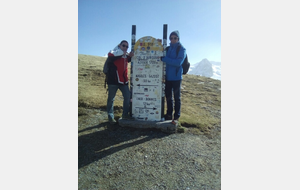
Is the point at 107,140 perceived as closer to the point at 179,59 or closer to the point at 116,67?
the point at 116,67

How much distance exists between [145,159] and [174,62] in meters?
3.11

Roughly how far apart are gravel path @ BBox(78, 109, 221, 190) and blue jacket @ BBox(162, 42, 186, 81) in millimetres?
1970

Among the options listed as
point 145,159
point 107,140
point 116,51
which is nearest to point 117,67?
point 116,51

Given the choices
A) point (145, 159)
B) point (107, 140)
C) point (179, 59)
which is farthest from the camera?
point (179, 59)

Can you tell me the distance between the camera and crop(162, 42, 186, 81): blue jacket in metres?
5.87

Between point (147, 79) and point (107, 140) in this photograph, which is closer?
point (107, 140)

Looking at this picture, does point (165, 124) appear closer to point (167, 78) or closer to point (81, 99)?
point (167, 78)

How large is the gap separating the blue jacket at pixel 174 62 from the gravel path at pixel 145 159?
77.6 inches

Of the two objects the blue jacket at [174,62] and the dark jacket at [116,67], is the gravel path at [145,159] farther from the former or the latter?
the blue jacket at [174,62]

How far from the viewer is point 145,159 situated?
459 cm

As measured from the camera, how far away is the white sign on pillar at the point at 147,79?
21.0 ft

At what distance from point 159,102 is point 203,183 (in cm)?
322

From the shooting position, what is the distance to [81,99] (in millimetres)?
9148

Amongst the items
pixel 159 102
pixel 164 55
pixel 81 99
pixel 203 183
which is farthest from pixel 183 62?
pixel 81 99
